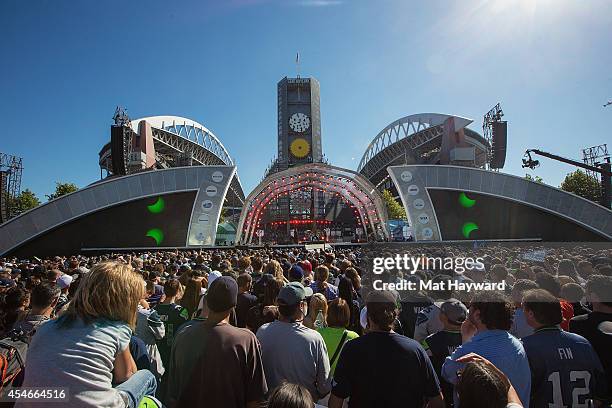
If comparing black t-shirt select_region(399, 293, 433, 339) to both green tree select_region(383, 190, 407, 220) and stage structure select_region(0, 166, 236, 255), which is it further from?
green tree select_region(383, 190, 407, 220)

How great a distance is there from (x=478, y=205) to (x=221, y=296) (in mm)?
40015

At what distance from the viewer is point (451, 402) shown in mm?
4398

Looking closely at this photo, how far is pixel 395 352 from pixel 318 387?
1060mm

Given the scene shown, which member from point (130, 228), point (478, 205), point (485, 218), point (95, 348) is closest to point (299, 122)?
point (478, 205)

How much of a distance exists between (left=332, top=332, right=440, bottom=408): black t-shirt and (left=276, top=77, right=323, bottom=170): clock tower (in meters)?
68.4

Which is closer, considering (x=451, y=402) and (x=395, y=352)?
(x=395, y=352)

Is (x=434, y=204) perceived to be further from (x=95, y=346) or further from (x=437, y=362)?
(x=95, y=346)

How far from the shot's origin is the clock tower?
7175 centimetres

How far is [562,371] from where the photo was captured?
3359 mm

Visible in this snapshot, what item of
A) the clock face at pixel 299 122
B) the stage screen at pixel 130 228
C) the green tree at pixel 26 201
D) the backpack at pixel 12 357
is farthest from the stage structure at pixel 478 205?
the green tree at pixel 26 201

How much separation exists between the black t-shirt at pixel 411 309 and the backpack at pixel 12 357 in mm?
5107

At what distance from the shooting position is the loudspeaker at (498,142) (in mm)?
41188

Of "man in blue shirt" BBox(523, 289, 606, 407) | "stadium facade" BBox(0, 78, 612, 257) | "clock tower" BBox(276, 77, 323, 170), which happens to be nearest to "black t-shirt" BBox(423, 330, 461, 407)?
"man in blue shirt" BBox(523, 289, 606, 407)

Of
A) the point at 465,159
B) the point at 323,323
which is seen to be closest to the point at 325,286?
the point at 323,323
